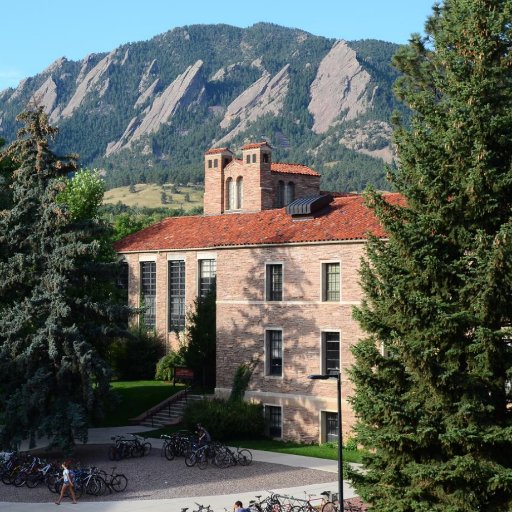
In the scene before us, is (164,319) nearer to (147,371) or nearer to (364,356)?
(147,371)

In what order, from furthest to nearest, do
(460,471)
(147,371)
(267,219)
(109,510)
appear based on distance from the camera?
(147,371) < (267,219) < (109,510) < (460,471)

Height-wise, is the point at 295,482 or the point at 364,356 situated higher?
the point at 364,356

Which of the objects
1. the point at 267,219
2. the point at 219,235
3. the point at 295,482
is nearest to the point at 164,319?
the point at 219,235

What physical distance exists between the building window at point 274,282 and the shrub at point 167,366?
499 inches

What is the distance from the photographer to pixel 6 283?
39.5 metres

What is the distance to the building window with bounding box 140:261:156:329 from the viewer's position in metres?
61.8

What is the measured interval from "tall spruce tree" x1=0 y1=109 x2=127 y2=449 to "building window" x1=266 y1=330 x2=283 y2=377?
9096 millimetres

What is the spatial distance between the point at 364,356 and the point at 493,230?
442 cm

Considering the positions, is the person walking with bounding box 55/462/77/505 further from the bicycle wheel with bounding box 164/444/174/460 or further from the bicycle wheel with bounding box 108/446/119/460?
the bicycle wheel with bounding box 164/444/174/460

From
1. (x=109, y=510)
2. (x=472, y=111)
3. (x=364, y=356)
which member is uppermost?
(x=472, y=111)

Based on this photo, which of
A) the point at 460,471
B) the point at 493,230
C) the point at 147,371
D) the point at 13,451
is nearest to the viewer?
the point at 460,471

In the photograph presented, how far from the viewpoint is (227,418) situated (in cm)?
4412

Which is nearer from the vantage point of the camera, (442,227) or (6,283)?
(442,227)

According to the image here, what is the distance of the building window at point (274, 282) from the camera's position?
151ft
